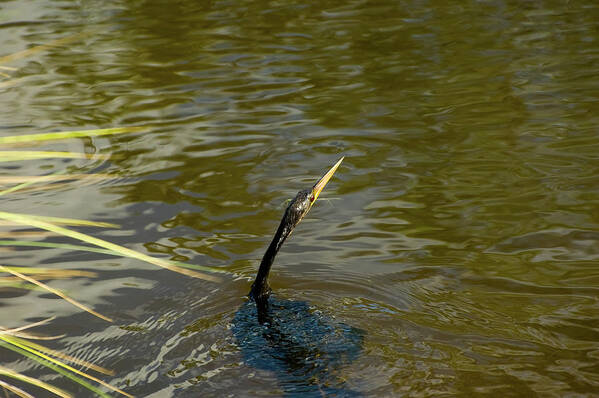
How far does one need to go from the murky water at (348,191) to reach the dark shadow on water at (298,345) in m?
0.03

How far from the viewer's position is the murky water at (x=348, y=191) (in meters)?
3.04

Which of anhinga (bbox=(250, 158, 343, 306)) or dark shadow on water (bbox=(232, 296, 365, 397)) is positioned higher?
anhinga (bbox=(250, 158, 343, 306))

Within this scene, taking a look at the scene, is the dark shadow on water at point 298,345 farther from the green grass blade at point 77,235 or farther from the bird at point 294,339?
the green grass blade at point 77,235

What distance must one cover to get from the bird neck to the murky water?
0.14 metres

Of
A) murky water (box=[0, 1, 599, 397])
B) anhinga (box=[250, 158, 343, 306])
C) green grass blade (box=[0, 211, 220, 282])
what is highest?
green grass blade (box=[0, 211, 220, 282])

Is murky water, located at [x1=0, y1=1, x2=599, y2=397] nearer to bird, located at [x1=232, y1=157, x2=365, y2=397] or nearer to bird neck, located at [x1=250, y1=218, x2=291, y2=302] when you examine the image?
bird, located at [x1=232, y1=157, x2=365, y2=397]

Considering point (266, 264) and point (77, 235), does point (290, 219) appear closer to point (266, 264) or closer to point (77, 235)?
point (266, 264)

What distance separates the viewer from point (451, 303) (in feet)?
11.2

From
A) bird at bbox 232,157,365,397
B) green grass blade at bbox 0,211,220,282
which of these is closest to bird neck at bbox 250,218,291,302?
bird at bbox 232,157,365,397

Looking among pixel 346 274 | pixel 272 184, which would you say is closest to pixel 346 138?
pixel 272 184

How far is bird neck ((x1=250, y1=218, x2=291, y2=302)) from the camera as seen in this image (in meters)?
3.28

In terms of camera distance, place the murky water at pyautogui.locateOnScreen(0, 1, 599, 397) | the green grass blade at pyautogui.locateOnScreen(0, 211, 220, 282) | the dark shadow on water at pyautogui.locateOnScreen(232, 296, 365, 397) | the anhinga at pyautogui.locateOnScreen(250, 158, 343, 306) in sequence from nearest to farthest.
Result: 1. the green grass blade at pyautogui.locateOnScreen(0, 211, 220, 282)
2. the dark shadow on water at pyautogui.locateOnScreen(232, 296, 365, 397)
3. the murky water at pyautogui.locateOnScreen(0, 1, 599, 397)
4. the anhinga at pyautogui.locateOnScreen(250, 158, 343, 306)

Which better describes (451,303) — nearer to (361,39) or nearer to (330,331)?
(330,331)

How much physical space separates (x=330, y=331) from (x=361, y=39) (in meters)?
5.24
